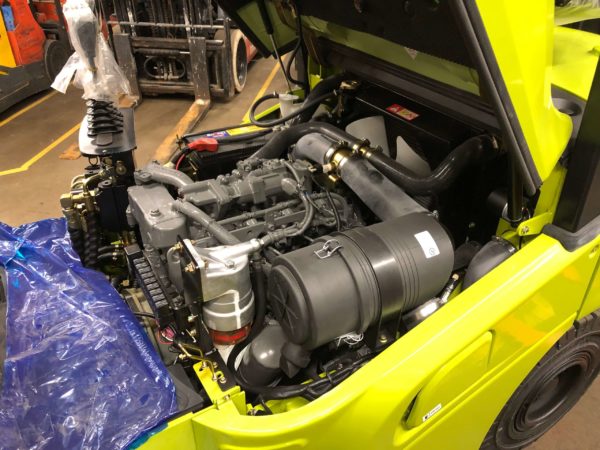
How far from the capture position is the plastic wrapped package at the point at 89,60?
1958mm

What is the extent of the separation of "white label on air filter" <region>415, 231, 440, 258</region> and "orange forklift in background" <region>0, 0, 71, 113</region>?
5.32 meters

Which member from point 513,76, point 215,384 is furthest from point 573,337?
point 215,384

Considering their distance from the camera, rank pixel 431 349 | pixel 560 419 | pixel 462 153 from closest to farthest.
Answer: pixel 431 349 < pixel 462 153 < pixel 560 419

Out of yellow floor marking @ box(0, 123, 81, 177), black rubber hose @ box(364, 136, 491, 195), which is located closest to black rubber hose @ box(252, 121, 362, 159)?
black rubber hose @ box(364, 136, 491, 195)

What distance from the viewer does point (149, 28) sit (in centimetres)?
556

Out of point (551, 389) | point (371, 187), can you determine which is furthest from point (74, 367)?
point (551, 389)

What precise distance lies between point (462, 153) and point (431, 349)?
0.70 meters

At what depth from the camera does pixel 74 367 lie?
1550 millimetres

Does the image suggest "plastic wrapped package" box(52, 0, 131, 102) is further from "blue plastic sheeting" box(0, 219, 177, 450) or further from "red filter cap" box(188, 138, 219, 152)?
"blue plastic sheeting" box(0, 219, 177, 450)

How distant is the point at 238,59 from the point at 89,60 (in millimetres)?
4344

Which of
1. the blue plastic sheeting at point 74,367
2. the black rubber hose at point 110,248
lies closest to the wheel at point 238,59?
the black rubber hose at point 110,248

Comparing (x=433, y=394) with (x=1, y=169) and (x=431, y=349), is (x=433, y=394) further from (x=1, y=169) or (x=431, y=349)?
(x=1, y=169)

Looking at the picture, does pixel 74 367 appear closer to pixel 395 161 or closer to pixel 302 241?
pixel 302 241

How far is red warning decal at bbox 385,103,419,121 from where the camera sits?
2027 millimetres
